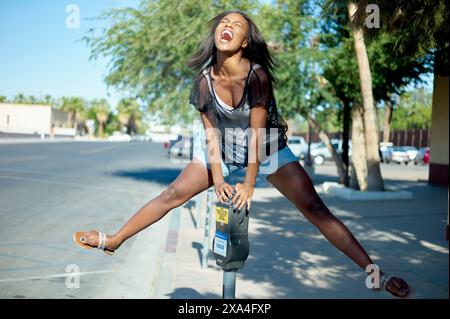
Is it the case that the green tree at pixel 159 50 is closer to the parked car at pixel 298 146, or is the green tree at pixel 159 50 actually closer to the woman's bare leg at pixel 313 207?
the woman's bare leg at pixel 313 207

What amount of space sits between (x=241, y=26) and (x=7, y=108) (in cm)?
113

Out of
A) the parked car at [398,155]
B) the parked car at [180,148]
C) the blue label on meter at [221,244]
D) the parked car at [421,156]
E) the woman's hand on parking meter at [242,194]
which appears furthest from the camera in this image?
the parked car at [398,155]

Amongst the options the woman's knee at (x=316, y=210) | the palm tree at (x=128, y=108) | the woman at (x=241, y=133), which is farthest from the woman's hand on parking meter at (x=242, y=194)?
the palm tree at (x=128, y=108)

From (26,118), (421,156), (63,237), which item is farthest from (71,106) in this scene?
(421,156)

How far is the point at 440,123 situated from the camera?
2209cm

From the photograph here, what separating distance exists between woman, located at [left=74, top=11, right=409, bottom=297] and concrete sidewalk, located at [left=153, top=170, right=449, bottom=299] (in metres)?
4.47

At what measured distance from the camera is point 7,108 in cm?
244

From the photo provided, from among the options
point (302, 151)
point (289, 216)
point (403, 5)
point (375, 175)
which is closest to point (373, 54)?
point (375, 175)

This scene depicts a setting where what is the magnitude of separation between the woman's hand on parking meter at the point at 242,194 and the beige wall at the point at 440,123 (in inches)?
813

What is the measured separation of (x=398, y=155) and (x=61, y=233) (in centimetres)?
3869

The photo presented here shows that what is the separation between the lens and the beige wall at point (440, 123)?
69.8 ft

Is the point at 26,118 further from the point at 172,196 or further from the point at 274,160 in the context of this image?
the point at 274,160

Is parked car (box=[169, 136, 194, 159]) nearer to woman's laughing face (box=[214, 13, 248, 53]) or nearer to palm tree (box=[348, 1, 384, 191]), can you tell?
woman's laughing face (box=[214, 13, 248, 53])
